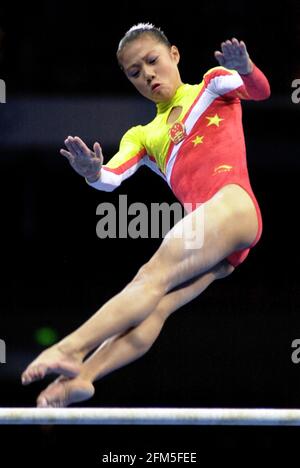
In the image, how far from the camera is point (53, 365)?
120 inches

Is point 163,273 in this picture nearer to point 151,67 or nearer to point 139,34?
point 151,67

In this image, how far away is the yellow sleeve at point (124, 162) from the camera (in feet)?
12.5

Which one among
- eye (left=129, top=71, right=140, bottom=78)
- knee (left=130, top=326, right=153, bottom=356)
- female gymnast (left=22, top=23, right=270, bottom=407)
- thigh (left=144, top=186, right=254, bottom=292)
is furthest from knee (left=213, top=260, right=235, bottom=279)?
eye (left=129, top=71, right=140, bottom=78)

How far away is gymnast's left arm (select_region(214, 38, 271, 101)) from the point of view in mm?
3371

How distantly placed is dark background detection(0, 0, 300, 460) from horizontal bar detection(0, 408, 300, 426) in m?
1.33

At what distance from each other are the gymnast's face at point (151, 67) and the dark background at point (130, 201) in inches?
18.0

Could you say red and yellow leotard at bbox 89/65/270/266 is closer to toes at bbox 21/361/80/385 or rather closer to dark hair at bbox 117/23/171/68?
dark hair at bbox 117/23/171/68

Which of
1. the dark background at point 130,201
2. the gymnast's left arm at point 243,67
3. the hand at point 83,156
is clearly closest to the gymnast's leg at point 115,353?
the hand at point 83,156

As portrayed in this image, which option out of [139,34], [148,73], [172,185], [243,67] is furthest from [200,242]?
[139,34]

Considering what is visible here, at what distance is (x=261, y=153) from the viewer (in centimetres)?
445

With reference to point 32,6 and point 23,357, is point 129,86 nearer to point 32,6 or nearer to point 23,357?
point 32,6

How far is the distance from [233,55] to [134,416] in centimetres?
134

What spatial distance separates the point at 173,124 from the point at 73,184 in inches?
31.8
